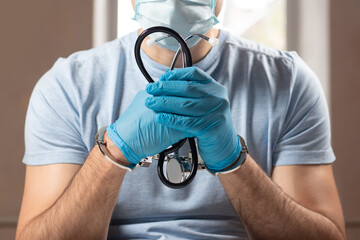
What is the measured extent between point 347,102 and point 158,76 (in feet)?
3.12

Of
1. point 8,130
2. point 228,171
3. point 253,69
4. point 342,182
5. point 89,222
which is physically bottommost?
point 342,182

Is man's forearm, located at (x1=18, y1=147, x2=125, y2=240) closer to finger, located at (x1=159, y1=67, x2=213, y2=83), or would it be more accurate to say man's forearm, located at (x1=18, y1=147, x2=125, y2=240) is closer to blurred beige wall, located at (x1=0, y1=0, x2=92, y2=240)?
finger, located at (x1=159, y1=67, x2=213, y2=83)

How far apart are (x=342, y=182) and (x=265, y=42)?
0.64 meters

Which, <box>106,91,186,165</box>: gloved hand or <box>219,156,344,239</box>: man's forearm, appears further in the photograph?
<box>219,156,344,239</box>: man's forearm

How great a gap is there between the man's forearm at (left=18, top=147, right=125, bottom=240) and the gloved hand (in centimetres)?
10

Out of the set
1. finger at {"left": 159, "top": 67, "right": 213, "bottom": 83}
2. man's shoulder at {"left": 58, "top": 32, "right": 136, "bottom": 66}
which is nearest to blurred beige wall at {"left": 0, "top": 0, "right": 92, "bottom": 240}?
man's shoulder at {"left": 58, "top": 32, "right": 136, "bottom": 66}

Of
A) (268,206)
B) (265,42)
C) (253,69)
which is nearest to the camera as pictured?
(268,206)

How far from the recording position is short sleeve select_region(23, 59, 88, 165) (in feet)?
3.43

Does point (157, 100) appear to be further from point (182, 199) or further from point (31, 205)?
point (31, 205)

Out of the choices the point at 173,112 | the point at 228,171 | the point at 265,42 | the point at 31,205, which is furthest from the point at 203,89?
the point at 265,42

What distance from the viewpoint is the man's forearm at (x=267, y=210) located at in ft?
3.11

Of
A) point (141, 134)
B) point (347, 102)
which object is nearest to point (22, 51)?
point (141, 134)

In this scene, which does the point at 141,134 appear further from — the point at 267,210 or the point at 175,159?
the point at 267,210

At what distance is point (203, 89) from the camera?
0.78 m
